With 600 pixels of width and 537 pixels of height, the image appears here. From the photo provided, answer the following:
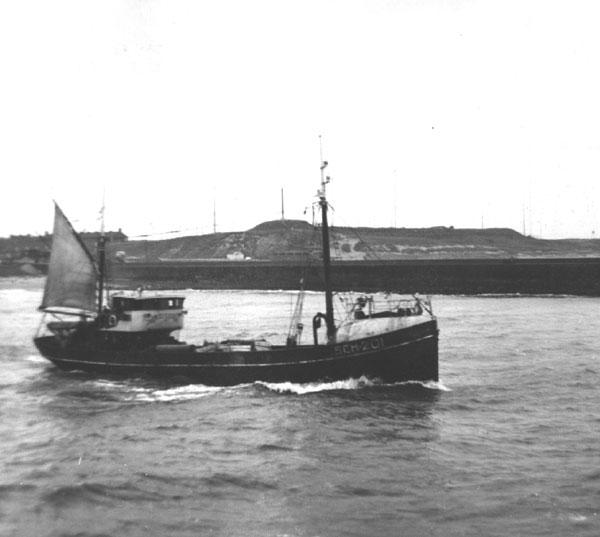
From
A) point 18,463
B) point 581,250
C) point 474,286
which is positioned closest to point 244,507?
point 18,463

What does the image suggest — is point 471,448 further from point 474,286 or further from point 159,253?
point 159,253

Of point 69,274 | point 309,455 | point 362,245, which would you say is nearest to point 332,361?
point 309,455

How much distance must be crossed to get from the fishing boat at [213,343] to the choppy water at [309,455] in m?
0.86

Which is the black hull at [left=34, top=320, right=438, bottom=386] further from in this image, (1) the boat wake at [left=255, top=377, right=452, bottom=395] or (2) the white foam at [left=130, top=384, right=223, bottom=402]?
(2) the white foam at [left=130, top=384, right=223, bottom=402]

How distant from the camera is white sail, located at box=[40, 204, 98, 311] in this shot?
36.0 m

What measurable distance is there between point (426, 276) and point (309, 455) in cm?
7312

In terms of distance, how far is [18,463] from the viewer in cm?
1903

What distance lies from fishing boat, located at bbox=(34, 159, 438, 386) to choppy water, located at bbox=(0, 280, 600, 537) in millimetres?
858

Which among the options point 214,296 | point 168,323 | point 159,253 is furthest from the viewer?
point 159,253

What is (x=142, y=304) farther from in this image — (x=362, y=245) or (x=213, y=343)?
(x=362, y=245)

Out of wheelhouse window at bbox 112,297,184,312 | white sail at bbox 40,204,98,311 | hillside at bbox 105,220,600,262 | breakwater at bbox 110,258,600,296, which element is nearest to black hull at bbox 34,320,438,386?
wheelhouse window at bbox 112,297,184,312

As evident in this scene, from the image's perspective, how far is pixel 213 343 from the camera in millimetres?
32406

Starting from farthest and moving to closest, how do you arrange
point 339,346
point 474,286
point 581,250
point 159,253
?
point 159,253 < point 581,250 < point 474,286 < point 339,346

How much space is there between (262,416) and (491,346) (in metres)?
21.6
